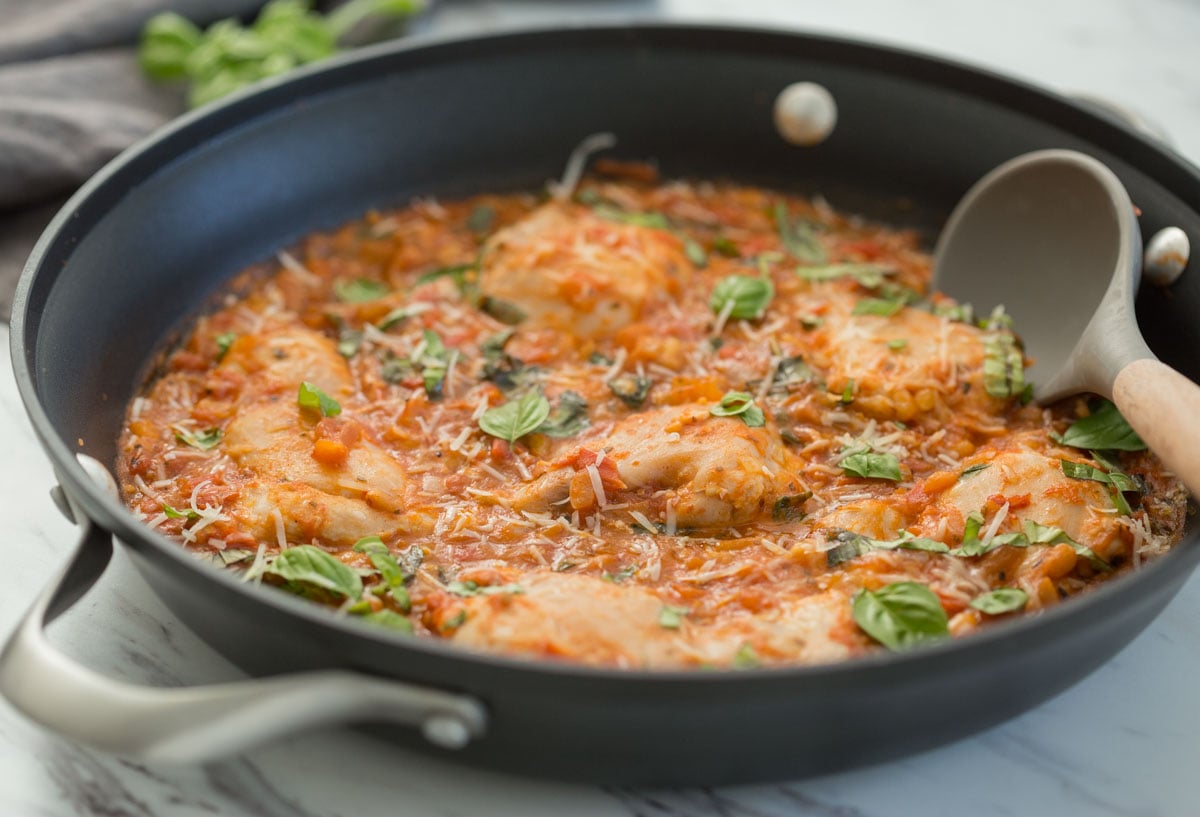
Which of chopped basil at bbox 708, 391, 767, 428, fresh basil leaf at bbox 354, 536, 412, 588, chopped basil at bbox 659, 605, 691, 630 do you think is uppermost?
chopped basil at bbox 708, 391, 767, 428

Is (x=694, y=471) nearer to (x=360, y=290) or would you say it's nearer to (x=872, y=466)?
(x=872, y=466)

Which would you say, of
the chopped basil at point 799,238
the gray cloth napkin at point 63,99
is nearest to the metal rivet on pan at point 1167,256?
the chopped basil at point 799,238

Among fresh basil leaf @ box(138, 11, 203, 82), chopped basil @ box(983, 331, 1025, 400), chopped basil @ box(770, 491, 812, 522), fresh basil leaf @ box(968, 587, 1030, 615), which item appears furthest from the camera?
fresh basil leaf @ box(138, 11, 203, 82)

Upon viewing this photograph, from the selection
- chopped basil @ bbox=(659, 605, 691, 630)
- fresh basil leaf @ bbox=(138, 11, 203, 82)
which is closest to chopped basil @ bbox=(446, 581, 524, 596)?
chopped basil @ bbox=(659, 605, 691, 630)

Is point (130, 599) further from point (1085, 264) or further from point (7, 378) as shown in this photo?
point (1085, 264)

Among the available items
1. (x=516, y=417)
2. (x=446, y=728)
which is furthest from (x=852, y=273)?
(x=446, y=728)

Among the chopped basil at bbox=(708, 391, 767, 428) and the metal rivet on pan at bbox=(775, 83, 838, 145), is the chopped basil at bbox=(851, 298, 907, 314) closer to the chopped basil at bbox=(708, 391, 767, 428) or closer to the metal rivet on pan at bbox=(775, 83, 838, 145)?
the chopped basil at bbox=(708, 391, 767, 428)

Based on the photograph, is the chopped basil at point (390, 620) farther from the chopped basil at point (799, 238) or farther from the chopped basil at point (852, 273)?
the chopped basil at point (799, 238)

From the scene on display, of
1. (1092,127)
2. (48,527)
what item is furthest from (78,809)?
(1092,127)
